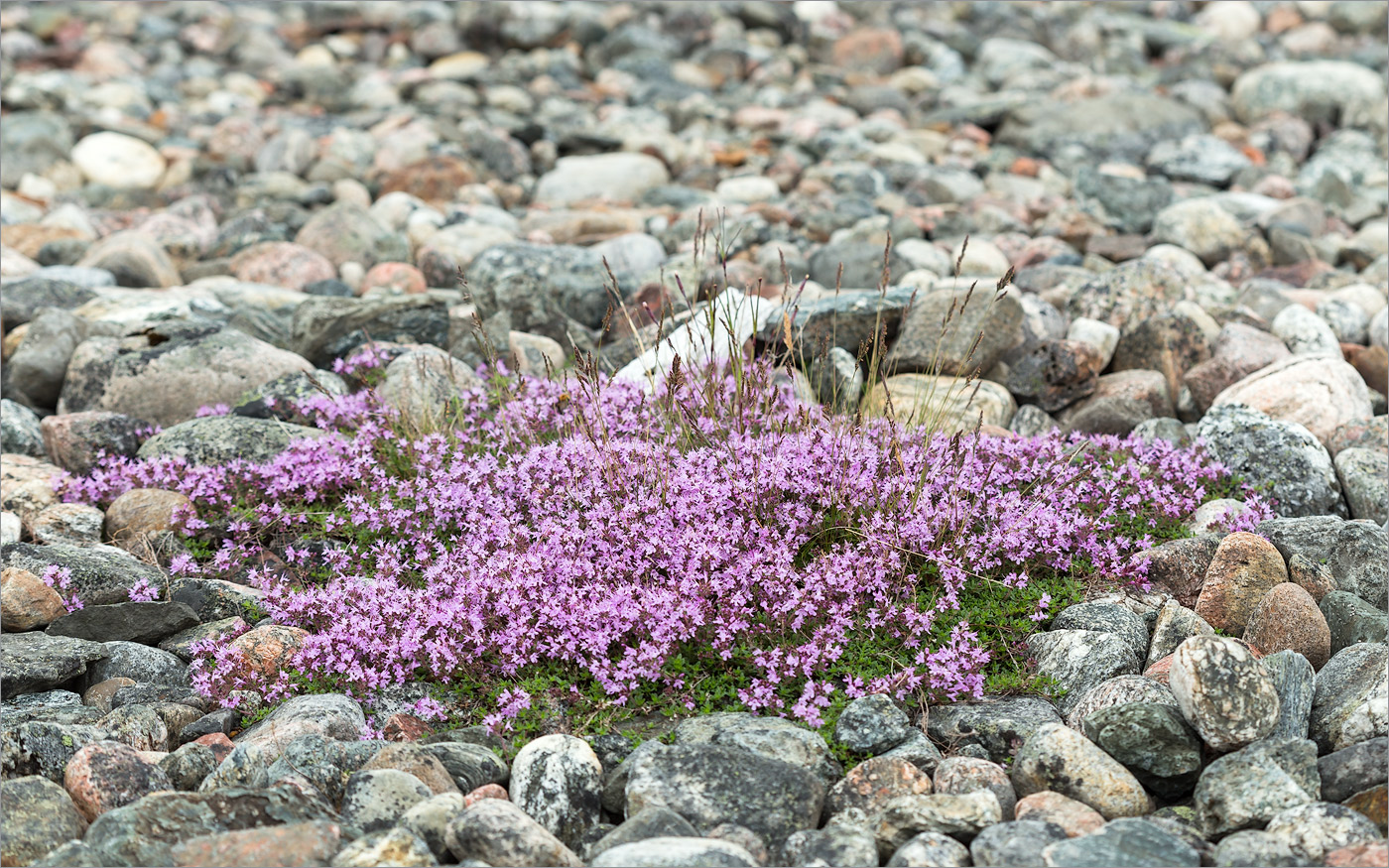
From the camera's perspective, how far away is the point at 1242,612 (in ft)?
17.9

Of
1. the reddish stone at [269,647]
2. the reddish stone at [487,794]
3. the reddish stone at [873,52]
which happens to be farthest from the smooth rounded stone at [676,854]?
the reddish stone at [873,52]

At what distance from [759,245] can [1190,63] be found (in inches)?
532

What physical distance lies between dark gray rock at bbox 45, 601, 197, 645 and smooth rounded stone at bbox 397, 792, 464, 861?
2248 millimetres

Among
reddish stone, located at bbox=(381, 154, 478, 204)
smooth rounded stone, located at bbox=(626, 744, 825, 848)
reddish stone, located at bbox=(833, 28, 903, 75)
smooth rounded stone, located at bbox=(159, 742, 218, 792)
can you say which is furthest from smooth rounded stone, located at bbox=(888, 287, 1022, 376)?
reddish stone, located at bbox=(833, 28, 903, 75)

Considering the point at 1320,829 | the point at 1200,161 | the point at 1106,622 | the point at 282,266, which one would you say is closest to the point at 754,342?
the point at 1106,622

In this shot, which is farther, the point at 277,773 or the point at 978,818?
the point at 277,773

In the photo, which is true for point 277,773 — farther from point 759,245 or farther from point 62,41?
point 62,41

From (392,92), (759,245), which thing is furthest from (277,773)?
(392,92)

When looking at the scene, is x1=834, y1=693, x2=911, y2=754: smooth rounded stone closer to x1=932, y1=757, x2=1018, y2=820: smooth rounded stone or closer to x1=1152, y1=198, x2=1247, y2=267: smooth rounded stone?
x1=932, y1=757, x2=1018, y2=820: smooth rounded stone

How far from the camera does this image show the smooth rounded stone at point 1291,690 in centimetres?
459

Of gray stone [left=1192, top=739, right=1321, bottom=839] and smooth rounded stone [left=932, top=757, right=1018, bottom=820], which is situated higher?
gray stone [left=1192, top=739, right=1321, bottom=839]

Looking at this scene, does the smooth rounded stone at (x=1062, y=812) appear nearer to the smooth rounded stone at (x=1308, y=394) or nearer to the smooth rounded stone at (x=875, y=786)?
the smooth rounded stone at (x=875, y=786)

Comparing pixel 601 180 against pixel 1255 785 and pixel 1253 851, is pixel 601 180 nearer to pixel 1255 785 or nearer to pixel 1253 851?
pixel 1255 785

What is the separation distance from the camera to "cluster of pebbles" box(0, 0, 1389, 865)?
4.22 metres
